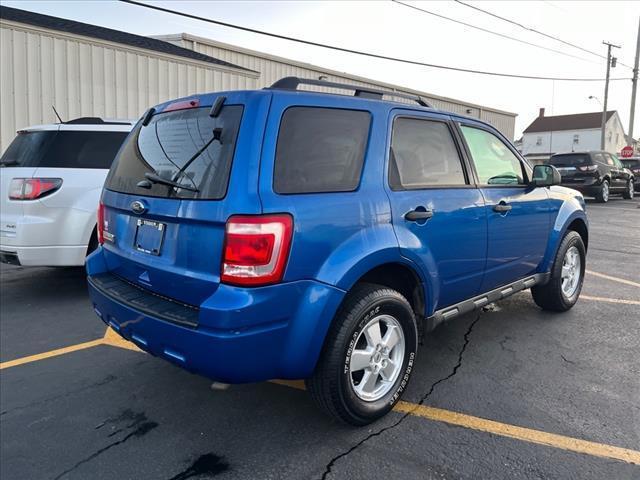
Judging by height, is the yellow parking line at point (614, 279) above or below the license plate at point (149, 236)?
below

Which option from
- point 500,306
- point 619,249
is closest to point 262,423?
point 500,306

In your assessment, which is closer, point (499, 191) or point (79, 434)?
point (79, 434)

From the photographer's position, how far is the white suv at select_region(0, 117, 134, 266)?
5137 millimetres

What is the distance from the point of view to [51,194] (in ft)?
17.0

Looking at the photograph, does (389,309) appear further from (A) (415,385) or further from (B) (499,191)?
(B) (499,191)

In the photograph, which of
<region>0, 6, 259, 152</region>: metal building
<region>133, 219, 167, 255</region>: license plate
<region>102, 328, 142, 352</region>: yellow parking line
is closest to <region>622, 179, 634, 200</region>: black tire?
<region>0, 6, 259, 152</region>: metal building

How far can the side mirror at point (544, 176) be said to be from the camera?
14.0 feet

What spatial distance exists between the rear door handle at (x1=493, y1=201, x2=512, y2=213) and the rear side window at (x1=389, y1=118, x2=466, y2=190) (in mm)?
380

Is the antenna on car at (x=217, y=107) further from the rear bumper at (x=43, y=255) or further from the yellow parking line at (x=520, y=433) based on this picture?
the rear bumper at (x=43, y=255)

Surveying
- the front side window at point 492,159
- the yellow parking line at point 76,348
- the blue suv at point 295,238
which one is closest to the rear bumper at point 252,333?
the blue suv at point 295,238

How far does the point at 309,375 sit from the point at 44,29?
9.99 m

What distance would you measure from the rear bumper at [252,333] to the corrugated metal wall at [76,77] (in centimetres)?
885

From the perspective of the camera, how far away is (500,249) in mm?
3924

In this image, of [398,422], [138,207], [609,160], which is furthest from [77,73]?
[609,160]
